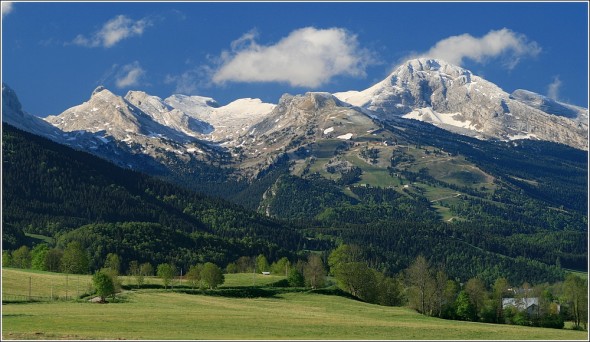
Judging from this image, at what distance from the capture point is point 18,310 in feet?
402

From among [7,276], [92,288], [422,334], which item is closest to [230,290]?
[92,288]

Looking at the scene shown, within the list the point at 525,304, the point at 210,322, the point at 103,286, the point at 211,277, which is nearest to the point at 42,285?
the point at 103,286

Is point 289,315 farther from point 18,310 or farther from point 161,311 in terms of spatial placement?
point 18,310

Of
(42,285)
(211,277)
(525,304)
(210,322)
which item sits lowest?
(525,304)

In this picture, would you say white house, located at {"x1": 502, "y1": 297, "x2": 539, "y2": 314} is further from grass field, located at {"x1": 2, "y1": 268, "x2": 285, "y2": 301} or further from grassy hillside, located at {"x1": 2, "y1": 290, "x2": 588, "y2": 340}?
grass field, located at {"x1": 2, "y1": 268, "x2": 285, "y2": 301}

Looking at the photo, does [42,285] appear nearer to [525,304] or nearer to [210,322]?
[210,322]

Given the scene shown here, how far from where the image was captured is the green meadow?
94.3 m

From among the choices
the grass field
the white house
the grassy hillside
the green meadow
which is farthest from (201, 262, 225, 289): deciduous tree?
the white house

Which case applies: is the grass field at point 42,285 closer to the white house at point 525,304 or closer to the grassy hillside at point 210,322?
the grassy hillside at point 210,322

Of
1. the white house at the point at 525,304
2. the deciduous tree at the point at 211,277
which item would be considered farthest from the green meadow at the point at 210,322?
the white house at the point at 525,304

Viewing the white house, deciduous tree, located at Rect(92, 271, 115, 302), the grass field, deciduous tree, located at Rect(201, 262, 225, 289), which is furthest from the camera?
deciduous tree, located at Rect(201, 262, 225, 289)

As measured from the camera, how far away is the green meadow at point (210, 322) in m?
94.3

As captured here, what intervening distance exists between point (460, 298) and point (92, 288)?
78.0 meters

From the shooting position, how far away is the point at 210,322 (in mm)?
112688
